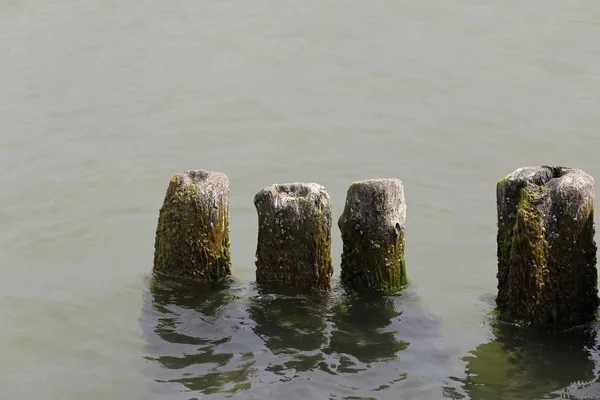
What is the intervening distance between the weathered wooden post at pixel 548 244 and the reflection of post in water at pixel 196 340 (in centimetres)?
232

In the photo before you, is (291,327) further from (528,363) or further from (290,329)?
(528,363)

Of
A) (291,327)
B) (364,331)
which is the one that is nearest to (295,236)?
(291,327)

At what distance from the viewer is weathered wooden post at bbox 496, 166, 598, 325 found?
7.12 metres

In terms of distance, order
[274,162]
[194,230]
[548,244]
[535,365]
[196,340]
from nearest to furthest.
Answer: [548,244] < [535,365] < [196,340] < [194,230] < [274,162]

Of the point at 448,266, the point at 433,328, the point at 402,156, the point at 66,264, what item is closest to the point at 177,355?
the point at 433,328

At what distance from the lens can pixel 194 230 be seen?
26.6 feet

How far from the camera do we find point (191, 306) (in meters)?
8.28

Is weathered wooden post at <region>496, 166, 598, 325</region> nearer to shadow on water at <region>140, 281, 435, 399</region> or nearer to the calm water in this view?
the calm water

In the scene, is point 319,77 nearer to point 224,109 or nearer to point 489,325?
point 224,109

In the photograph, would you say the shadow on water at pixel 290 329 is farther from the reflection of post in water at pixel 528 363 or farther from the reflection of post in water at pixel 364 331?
the reflection of post in water at pixel 528 363

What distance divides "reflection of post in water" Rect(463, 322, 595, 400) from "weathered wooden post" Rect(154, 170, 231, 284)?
2.40m

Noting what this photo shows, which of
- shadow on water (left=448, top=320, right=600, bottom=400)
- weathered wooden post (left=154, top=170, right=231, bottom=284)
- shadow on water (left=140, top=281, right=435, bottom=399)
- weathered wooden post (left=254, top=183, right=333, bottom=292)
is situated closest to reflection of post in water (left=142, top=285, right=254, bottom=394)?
shadow on water (left=140, top=281, right=435, bottom=399)

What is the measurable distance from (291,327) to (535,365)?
206 cm

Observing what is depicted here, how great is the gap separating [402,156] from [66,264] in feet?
16.9
